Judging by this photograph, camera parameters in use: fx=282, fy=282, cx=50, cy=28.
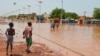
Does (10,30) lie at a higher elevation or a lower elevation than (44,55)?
higher

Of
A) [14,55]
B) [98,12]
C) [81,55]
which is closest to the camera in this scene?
A: [14,55]

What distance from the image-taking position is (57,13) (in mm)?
109562

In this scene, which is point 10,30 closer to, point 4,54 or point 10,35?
point 10,35

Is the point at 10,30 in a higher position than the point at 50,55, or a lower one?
higher

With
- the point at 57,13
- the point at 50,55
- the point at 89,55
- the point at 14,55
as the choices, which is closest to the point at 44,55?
the point at 50,55

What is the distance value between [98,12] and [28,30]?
9071cm

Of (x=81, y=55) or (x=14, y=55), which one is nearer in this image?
(x=14, y=55)

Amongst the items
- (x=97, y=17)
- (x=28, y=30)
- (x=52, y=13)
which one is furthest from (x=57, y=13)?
(x=28, y=30)

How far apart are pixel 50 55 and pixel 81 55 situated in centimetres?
139

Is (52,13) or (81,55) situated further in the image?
(52,13)

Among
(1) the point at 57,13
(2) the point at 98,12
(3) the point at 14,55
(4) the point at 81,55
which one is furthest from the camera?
(1) the point at 57,13

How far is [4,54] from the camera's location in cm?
1176

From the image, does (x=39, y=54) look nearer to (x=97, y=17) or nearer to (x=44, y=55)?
(x=44, y=55)

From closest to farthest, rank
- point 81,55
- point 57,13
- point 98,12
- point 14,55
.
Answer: point 14,55
point 81,55
point 98,12
point 57,13
